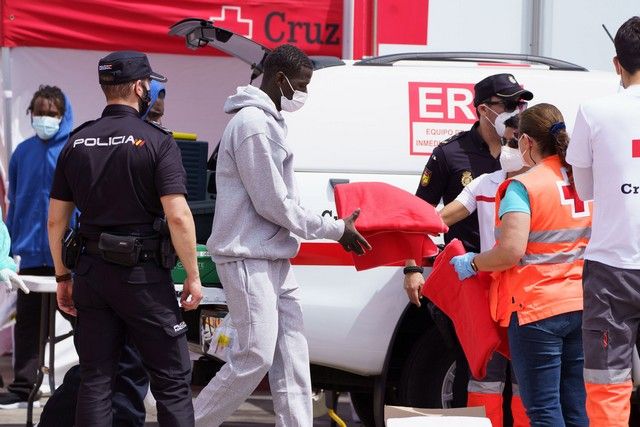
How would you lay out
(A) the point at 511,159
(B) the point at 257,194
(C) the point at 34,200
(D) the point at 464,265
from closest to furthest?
(B) the point at 257,194
(D) the point at 464,265
(A) the point at 511,159
(C) the point at 34,200

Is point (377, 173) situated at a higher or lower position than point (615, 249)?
higher

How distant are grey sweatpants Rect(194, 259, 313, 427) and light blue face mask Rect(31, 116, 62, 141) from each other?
3.07 metres

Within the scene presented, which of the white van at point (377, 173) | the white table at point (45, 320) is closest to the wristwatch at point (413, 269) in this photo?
the white van at point (377, 173)

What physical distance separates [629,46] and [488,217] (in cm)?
143

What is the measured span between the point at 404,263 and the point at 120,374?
147 cm

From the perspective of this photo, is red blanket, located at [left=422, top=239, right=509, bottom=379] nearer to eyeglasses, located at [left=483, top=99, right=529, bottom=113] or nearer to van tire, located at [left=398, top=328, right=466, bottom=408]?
van tire, located at [left=398, top=328, right=466, bottom=408]

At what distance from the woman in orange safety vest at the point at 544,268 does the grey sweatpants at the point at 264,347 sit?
0.90 meters

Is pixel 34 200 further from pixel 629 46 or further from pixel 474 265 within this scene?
pixel 629 46

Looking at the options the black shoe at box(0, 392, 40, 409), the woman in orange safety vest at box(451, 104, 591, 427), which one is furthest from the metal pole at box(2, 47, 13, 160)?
the woman in orange safety vest at box(451, 104, 591, 427)

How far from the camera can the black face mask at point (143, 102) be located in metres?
5.57

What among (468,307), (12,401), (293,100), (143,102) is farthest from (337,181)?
(12,401)

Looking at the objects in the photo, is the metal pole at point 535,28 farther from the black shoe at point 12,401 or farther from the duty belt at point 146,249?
the duty belt at point 146,249

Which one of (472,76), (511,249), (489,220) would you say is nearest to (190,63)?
(472,76)

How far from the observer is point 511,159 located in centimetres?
598
